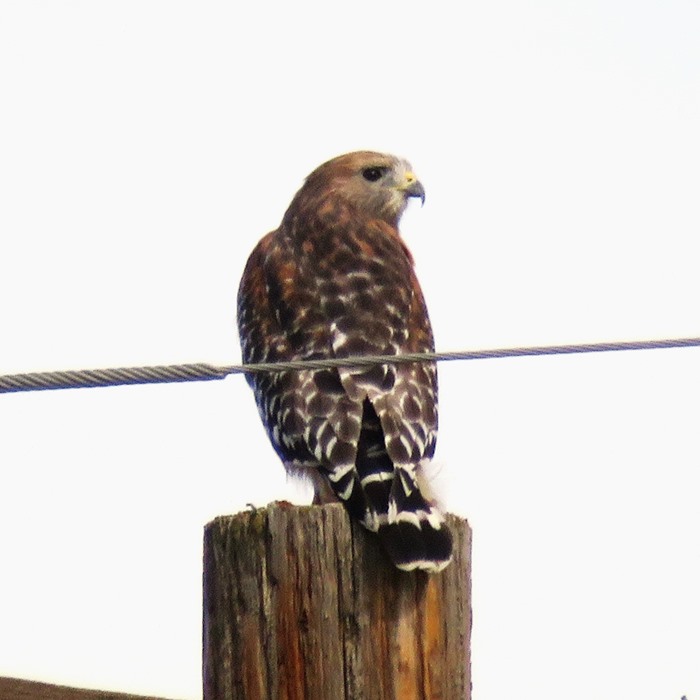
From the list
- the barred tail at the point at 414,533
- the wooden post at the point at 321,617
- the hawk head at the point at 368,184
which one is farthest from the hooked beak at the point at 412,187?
the wooden post at the point at 321,617

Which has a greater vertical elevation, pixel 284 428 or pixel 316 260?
pixel 316 260

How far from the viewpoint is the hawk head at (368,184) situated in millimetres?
7500

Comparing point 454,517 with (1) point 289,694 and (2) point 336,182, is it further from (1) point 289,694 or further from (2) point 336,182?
(2) point 336,182

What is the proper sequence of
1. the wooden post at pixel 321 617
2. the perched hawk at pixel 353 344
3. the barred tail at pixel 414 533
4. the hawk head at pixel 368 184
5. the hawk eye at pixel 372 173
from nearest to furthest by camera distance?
the wooden post at pixel 321 617
the barred tail at pixel 414 533
the perched hawk at pixel 353 344
the hawk head at pixel 368 184
the hawk eye at pixel 372 173

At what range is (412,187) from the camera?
25.4 feet

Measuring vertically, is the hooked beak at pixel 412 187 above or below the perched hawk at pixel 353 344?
above

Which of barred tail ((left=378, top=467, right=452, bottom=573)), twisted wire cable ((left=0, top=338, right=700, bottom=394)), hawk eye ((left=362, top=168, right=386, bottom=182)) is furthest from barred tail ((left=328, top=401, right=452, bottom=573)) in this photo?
hawk eye ((left=362, top=168, right=386, bottom=182))

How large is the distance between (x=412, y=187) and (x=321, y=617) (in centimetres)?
483

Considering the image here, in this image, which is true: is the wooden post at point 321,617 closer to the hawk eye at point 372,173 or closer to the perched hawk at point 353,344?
the perched hawk at point 353,344

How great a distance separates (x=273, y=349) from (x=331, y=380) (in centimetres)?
87

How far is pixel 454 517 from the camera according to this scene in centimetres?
394

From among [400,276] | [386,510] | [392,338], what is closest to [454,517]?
[386,510]

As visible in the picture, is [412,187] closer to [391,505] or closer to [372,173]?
[372,173]

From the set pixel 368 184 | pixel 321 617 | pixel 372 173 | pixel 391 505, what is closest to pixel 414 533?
pixel 321 617
